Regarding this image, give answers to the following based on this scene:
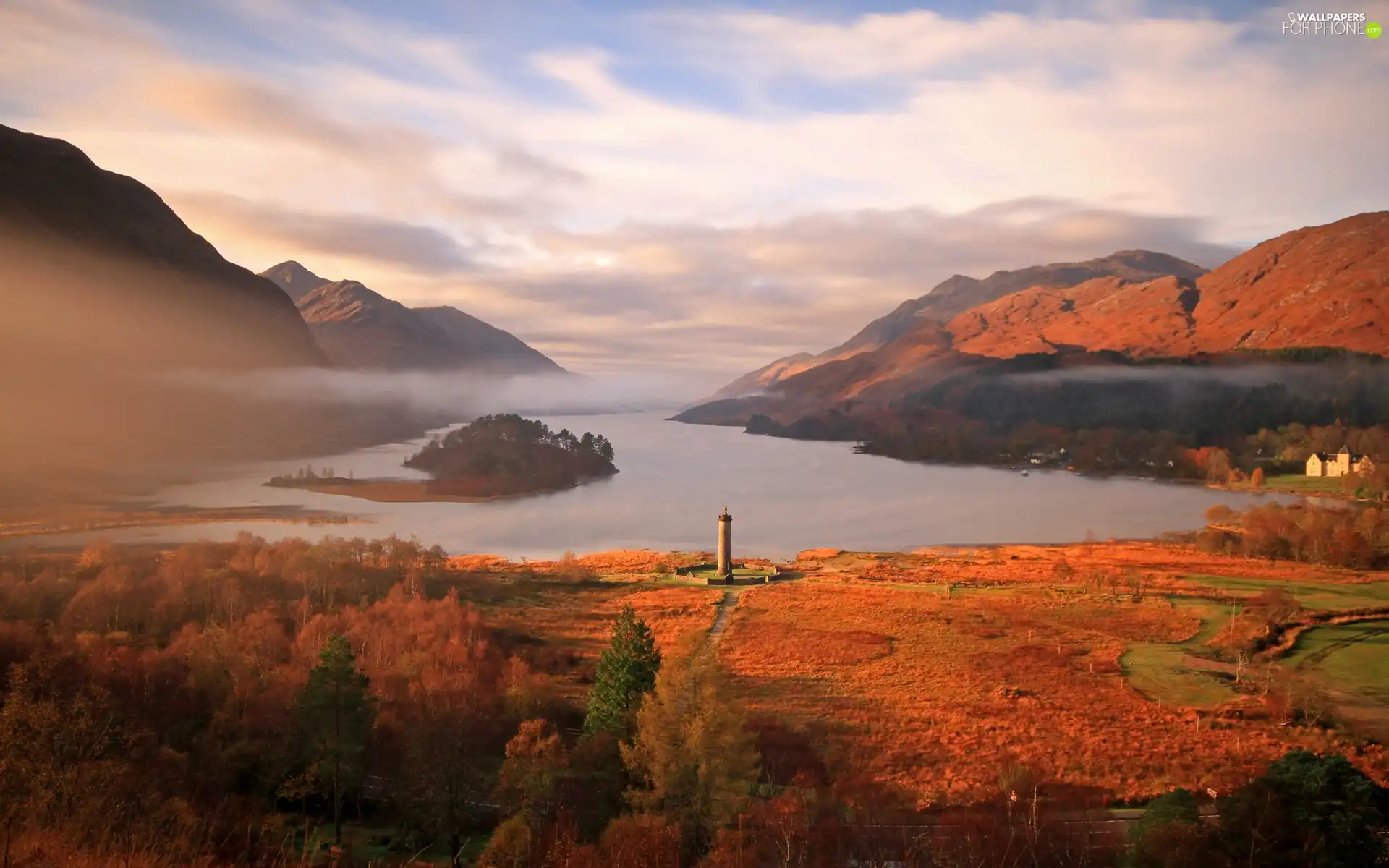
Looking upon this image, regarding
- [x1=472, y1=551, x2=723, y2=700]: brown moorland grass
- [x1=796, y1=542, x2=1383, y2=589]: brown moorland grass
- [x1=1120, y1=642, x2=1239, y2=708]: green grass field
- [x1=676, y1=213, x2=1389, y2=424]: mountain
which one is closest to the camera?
[x1=1120, y1=642, x2=1239, y2=708]: green grass field

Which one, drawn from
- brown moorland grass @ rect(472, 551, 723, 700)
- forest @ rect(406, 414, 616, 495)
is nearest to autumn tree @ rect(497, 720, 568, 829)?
brown moorland grass @ rect(472, 551, 723, 700)

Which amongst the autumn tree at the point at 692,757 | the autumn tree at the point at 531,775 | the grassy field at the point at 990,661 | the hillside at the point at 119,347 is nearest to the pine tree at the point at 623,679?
the autumn tree at the point at 692,757

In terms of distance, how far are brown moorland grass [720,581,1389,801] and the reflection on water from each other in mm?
20074

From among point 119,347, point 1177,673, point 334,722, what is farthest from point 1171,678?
point 119,347

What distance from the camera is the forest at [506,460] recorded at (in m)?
61.8

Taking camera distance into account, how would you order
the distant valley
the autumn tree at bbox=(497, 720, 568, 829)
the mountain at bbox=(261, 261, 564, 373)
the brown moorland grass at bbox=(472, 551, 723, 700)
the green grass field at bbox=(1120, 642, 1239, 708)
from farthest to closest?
the mountain at bbox=(261, 261, 564, 373) → the distant valley → the brown moorland grass at bbox=(472, 551, 723, 700) → the green grass field at bbox=(1120, 642, 1239, 708) → the autumn tree at bbox=(497, 720, 568, 829)

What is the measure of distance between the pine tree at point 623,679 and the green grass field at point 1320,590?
24.3 meters

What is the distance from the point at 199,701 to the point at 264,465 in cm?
4645

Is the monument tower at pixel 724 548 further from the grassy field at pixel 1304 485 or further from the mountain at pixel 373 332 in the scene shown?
the mountain at pixel 373 332

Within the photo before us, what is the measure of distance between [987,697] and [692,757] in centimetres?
1019

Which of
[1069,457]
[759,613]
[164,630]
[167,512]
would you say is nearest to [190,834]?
[164,630]

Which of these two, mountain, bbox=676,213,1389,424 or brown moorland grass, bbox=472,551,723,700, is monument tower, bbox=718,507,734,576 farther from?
mountain, bbox=676,213,1389,424

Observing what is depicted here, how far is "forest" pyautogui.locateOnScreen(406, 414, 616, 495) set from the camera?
61.8 meters

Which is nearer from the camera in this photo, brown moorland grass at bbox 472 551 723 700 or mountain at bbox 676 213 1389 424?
brown moorland grass at bbox 472 551 723 700
